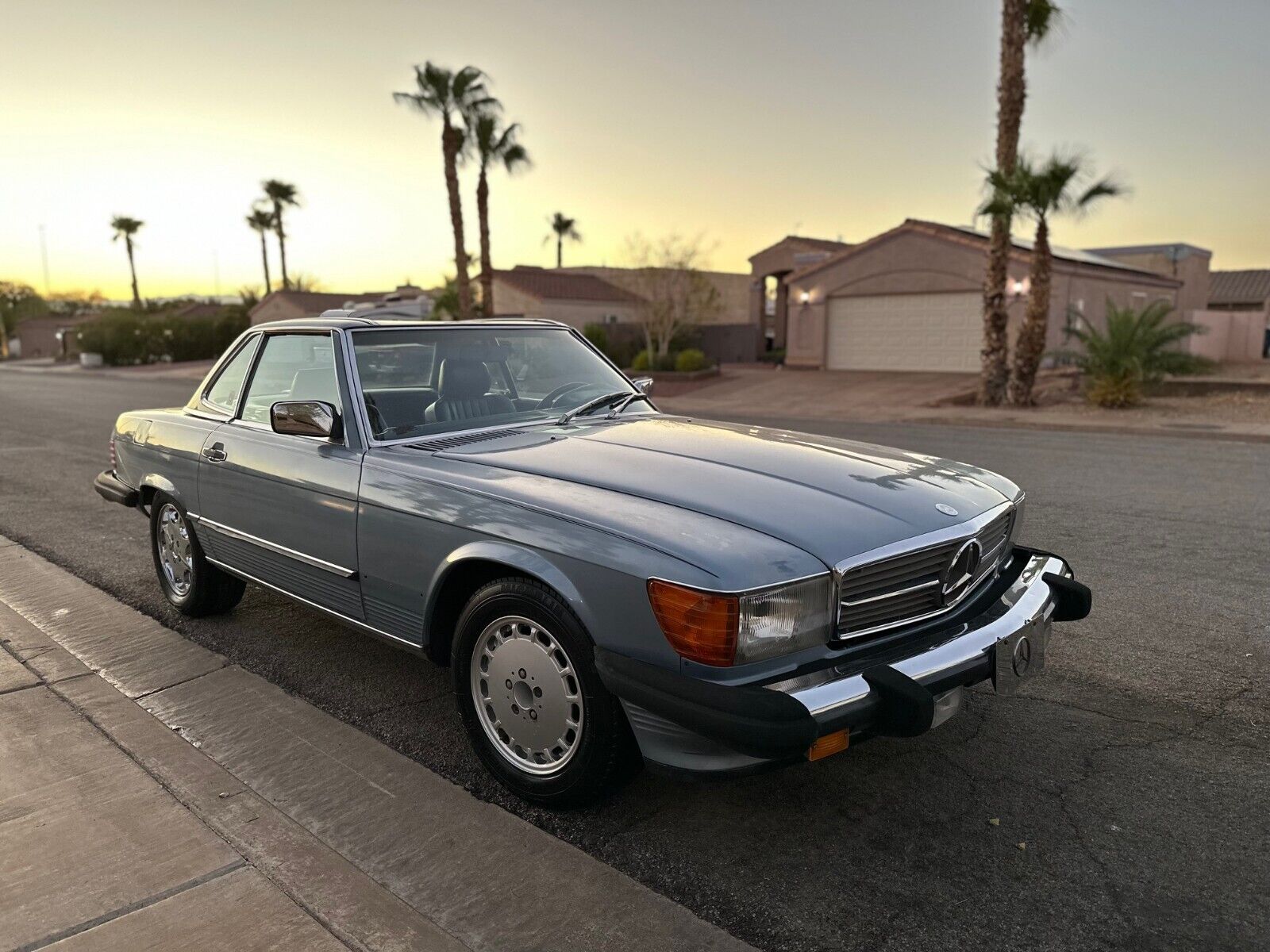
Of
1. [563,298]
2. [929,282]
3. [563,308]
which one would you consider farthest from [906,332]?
[563,298]

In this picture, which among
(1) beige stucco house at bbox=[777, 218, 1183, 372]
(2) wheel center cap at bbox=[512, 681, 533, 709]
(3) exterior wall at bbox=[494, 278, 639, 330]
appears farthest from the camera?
(3) exterior wall at bbox=[494, 278, 639, 330]

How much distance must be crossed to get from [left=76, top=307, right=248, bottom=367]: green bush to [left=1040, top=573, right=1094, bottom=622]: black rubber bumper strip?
56109 mm

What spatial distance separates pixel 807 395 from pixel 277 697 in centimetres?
2004

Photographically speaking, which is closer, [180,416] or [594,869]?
[594,869]

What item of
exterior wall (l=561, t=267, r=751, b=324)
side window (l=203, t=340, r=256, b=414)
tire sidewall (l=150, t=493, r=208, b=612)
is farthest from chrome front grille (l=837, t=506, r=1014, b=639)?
exterior wall (l=561, t=267, r=751, b=324)

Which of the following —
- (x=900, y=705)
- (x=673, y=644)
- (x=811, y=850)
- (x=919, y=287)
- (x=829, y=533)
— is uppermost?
(x=919, y=287)

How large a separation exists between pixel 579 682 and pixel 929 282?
25.8 meters

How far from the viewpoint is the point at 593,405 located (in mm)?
4352

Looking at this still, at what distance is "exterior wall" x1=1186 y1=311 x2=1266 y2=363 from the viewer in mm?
31203

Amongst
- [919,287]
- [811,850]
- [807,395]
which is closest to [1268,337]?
[919,287]

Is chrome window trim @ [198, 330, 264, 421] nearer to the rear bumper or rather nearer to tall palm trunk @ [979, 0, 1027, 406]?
the rear bumper

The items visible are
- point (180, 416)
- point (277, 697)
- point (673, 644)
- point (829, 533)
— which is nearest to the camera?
point (673, 644)

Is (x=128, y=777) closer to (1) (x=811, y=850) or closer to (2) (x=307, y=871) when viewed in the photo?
(2) (x=307, y=871)

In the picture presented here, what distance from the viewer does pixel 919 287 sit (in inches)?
1049
